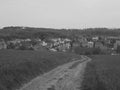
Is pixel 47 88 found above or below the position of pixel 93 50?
above

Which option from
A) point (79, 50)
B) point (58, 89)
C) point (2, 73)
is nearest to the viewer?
point (58, 89)

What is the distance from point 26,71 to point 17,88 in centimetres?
632

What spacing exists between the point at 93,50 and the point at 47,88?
→ 108 meters

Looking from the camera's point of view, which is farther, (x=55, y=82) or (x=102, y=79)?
(x=55, y=82)

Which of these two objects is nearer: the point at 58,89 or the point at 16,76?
the point at 58,89

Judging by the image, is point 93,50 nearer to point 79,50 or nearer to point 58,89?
point 79,50

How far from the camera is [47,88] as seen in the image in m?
17.1

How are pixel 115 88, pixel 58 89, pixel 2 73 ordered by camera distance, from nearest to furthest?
pixel 115 88
pixel 58 89
pixel 2 73

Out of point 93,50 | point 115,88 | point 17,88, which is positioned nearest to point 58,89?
point 17,88

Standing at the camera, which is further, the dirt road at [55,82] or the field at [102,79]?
the dirt road at [55,82]

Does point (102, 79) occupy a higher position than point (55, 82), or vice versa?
point (102, 79)

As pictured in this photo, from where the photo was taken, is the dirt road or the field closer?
the field

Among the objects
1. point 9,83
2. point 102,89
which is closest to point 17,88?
point 9,83

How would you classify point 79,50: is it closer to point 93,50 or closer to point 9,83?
point 93,50
